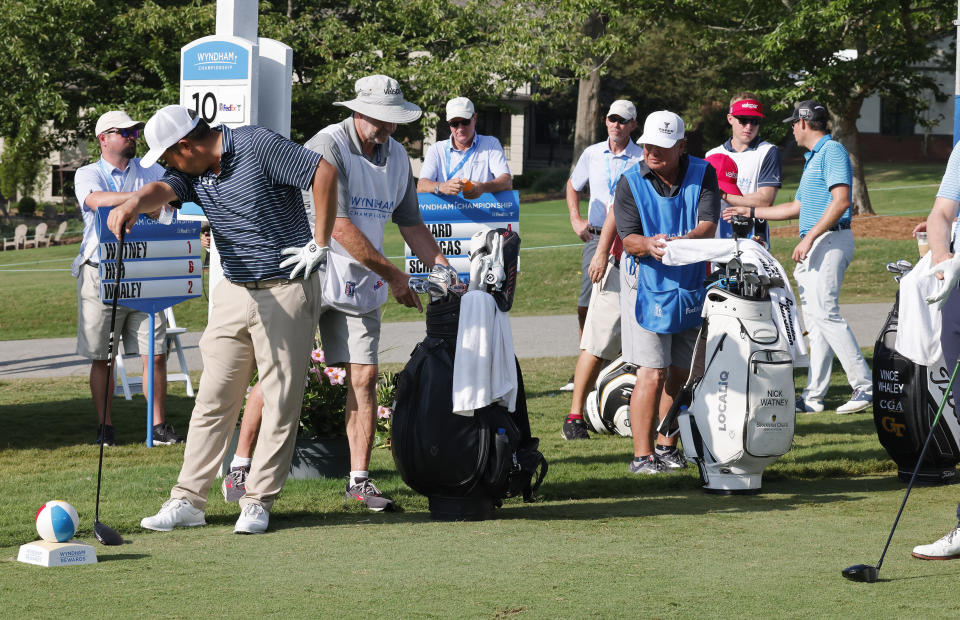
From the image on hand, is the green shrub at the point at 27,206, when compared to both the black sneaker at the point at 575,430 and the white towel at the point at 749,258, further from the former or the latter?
the white towel at the point at 749,258

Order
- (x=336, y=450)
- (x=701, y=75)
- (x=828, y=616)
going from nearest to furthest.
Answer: (x=828, y=616) → (x=336, y=450) → (x=701, y=75)

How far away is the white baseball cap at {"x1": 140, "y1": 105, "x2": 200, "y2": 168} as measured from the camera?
215 inches

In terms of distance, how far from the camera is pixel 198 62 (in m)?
7.79

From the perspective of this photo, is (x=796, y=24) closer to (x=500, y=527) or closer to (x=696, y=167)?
(x=696, y=167)

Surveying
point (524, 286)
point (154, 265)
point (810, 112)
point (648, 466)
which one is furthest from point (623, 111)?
point (524, 286)

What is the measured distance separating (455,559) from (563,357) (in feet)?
25.7

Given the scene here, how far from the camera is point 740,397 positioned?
6.57 meters

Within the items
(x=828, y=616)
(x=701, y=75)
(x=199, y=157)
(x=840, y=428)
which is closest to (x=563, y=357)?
(x=840, y=428)

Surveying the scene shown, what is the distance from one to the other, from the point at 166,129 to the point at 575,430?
3.98 m

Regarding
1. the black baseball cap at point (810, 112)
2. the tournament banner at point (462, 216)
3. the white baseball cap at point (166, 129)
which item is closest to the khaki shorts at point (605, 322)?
the tournament banner at point (462, 216)

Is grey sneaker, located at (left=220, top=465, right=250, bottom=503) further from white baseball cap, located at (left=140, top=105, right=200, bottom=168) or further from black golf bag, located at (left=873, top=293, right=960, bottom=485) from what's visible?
black golf bag, located at (left=873, top=293, right=960, bottom=485)

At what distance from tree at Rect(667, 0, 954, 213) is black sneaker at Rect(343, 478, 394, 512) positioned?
19475 millimetres

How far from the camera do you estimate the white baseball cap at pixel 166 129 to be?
545 cm

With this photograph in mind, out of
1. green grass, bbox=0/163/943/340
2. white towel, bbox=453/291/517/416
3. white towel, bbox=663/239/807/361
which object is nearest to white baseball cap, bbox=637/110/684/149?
white towel, bbox=663/239/807/361
